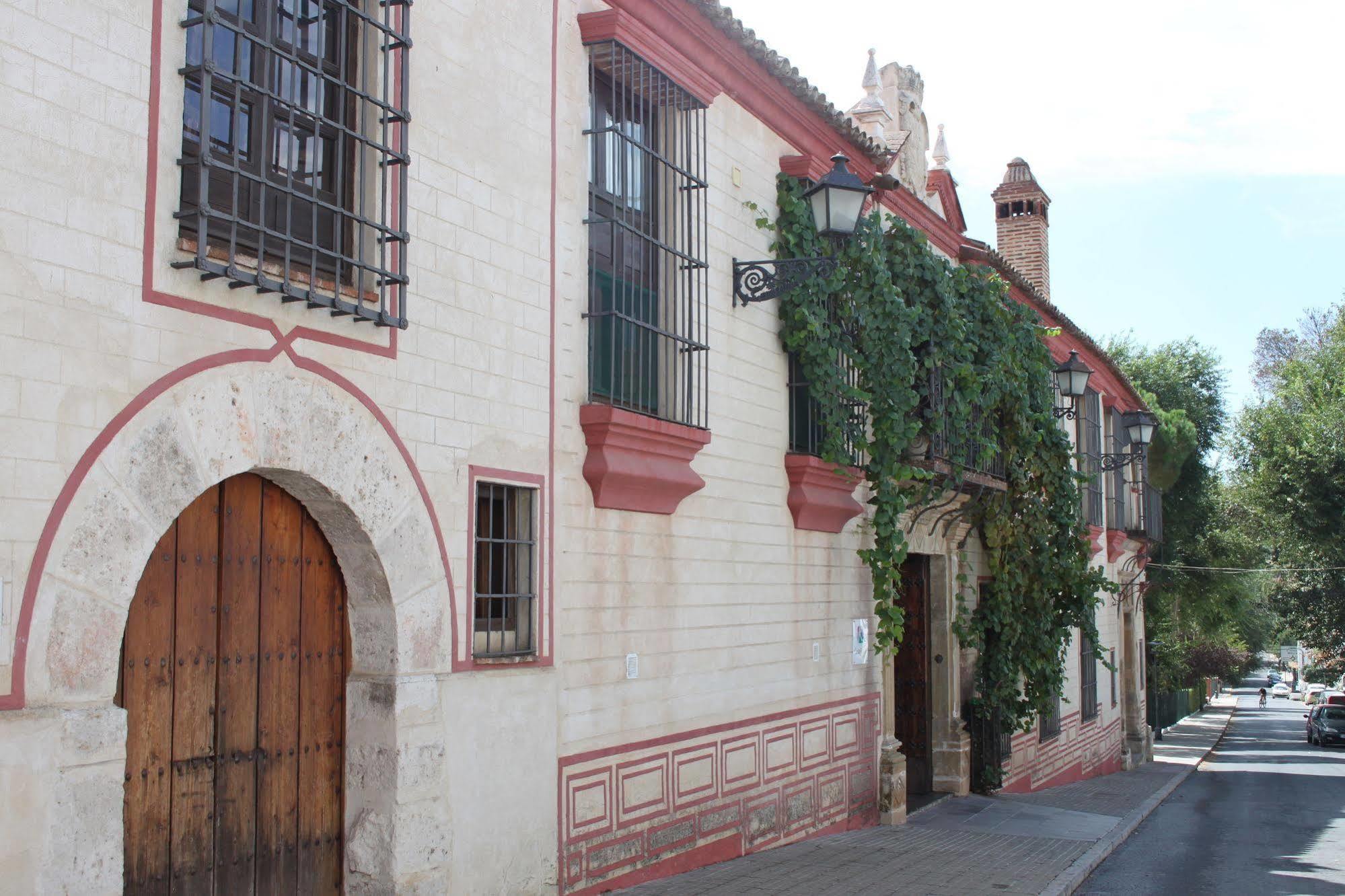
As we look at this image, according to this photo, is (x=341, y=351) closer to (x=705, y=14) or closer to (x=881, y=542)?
(x=705, y=14)

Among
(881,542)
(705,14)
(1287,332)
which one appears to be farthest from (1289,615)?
(705,14)

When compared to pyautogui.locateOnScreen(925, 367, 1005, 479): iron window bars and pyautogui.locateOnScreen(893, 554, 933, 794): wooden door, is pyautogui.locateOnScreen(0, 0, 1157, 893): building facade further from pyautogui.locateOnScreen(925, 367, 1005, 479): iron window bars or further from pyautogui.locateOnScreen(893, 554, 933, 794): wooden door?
pyautogui.locateOnScreen(893, 554, 933, 794): wooden door

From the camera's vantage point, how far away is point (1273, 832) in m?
14.1

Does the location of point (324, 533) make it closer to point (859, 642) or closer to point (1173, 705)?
point (859, 642)

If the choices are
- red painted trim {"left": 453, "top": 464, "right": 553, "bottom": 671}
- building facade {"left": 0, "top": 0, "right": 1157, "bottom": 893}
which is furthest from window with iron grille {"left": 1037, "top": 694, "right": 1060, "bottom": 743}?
red painted trim {"left": 453, "top": 464, "right": 553, "bottom": 671}

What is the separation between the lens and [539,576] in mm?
6938

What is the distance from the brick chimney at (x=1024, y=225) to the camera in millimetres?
22969

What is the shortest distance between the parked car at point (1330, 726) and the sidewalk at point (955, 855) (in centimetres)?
2075

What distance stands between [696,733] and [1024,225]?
17131mm

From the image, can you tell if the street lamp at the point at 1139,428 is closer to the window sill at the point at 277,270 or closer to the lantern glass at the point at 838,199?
the lantern glass at the point at 838,199

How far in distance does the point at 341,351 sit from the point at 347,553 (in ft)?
3.23

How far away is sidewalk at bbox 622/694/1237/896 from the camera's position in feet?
26.7

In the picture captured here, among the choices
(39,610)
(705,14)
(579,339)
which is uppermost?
(705,14)

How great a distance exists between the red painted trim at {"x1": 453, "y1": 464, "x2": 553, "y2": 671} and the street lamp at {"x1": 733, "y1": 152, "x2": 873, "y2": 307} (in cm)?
291
